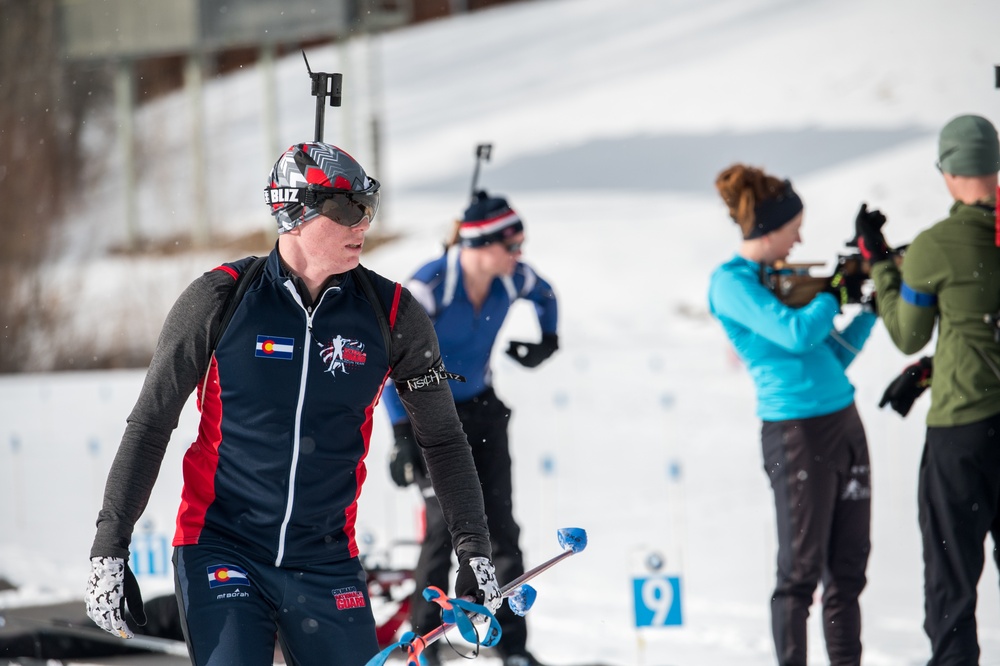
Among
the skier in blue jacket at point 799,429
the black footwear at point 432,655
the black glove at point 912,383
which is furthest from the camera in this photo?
the black footwear at point 432,655

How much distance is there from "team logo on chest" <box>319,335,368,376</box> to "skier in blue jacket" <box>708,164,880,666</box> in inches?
61.4

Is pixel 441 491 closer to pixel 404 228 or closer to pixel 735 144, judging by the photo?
pixel 404 228

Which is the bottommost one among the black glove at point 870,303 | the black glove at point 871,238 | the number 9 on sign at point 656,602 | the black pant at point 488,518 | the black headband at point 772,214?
the number 9 on sign at point 656,602

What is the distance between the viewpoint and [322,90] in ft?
11.3

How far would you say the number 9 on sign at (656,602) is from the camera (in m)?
4.38

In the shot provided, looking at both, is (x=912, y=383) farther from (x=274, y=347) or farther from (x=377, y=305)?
(x=274, y=347)

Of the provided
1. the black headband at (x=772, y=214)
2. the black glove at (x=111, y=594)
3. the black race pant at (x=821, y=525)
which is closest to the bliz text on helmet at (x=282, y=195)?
the black glove at (x=111, y=594)

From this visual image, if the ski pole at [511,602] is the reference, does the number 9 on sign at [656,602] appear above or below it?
below

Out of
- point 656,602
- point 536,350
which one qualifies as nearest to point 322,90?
point 536,350

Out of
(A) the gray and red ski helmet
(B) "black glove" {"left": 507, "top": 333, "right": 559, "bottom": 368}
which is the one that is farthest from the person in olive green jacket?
(A) the gray and red ski helmet

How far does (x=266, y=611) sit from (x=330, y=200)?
0.91m

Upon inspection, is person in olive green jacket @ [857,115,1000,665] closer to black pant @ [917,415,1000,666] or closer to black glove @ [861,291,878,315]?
black pant @ [917,415,1000,666]

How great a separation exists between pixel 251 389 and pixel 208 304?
205 mm

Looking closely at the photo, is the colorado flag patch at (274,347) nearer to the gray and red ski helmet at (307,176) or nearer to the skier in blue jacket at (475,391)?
the gray and red ski helmet at (307,176)
